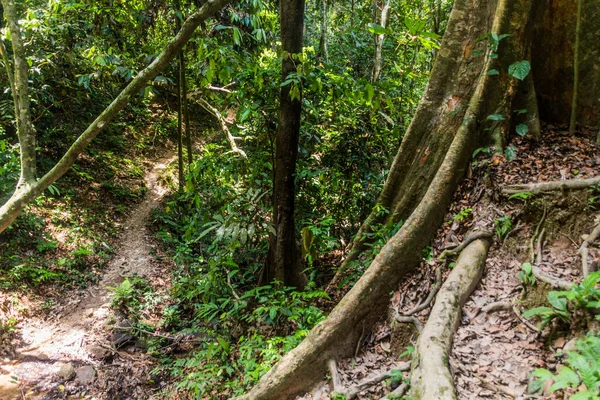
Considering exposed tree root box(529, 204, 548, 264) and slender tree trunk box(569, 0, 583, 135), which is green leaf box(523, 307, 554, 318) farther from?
slender tree trunk box(569, 0, 583, 135)

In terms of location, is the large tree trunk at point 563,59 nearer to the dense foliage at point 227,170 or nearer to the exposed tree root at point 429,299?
the dense foliage at point 227,170

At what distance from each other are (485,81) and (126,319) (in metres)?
6.52

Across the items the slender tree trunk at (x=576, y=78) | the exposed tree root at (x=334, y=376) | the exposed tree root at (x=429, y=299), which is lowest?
the exposed tree root at (x=334, y=376)

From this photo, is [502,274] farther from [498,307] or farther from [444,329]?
[444,329]

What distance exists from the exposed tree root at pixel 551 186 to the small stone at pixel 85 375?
5.85 m

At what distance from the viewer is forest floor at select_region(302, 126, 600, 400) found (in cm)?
249

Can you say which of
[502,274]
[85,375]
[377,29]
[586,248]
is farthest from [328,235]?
[85,375]

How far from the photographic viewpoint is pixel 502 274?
10.6ft

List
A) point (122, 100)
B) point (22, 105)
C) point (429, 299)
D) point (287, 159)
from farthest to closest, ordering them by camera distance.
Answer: point (287, 159)
point (22, 105)
point (122, 100)
point (429, 299)

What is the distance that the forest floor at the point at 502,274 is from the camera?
2.49 meters

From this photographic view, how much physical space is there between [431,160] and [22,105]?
16.8 feet

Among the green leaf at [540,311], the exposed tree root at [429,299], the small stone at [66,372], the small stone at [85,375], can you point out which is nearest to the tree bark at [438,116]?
the exposed tree root at [429,299]

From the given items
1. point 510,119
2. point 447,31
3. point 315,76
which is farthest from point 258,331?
point 447,31

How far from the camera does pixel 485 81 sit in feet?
12.7
